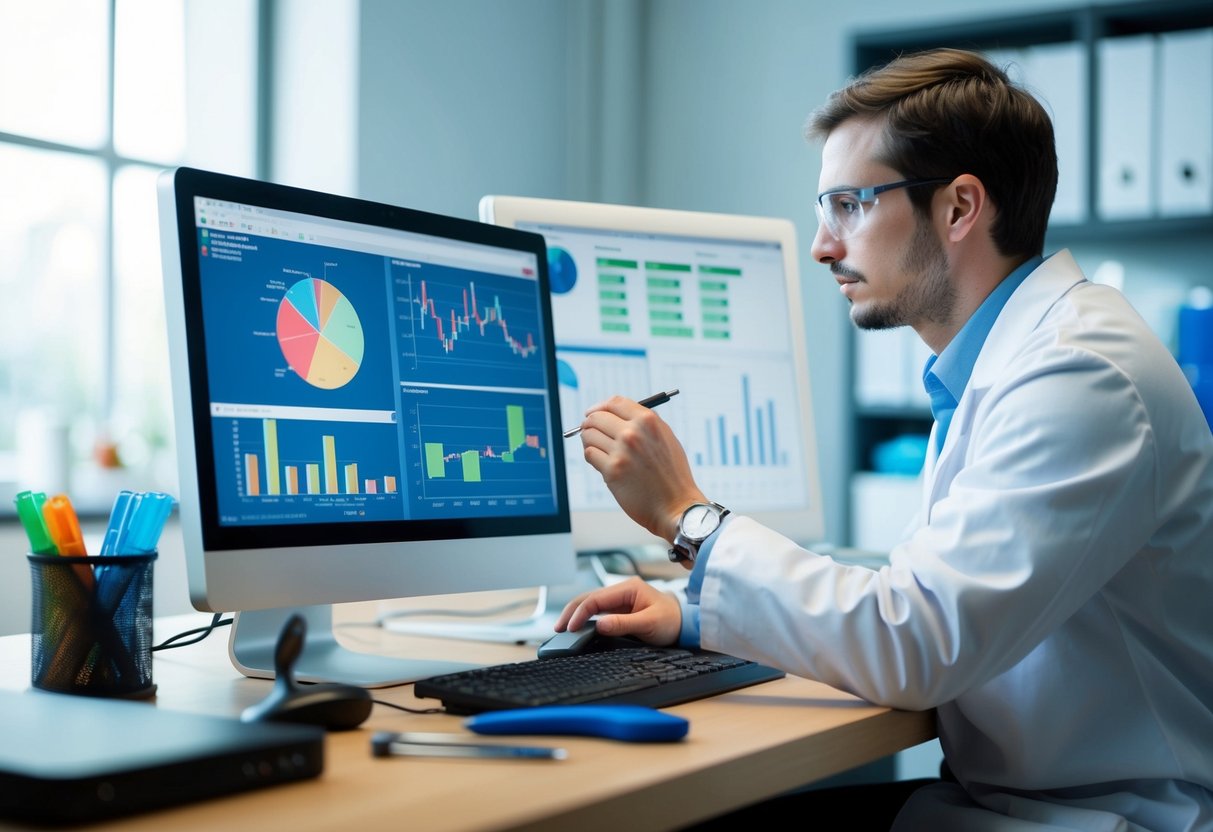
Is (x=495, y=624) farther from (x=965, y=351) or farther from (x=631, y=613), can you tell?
(x=965, y=351)

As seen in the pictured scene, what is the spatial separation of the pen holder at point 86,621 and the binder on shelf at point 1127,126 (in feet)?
8.40

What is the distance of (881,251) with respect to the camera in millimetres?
1371

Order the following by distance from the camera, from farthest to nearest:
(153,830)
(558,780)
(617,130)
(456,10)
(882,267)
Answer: (617,130)
(456,10)
(882,267)
(558,780)
(153,830)

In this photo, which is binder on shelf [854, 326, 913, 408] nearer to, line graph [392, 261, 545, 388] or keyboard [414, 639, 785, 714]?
line graph [392, 261, 545, 388]

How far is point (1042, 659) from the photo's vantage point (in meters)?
1.03

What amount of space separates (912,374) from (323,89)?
168cm

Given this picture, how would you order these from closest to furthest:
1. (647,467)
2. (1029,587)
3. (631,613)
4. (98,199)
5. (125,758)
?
(125,758) → (1029,587) → (647,467) → (631,613) → (98,199)

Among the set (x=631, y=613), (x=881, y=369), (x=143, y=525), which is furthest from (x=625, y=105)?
(x=143, y=525)

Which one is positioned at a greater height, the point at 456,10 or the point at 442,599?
the point at 456,10

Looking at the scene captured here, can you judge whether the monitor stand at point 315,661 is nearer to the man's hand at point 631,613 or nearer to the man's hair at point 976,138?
the man's hand at point 631,613

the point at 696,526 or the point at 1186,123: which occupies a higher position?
the point at 1186,123

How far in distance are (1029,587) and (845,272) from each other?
561 millimetres

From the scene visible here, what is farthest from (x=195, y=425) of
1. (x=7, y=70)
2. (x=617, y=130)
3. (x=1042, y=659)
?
(x=617, y=130)

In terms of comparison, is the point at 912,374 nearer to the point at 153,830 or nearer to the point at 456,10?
the point at 456,10
